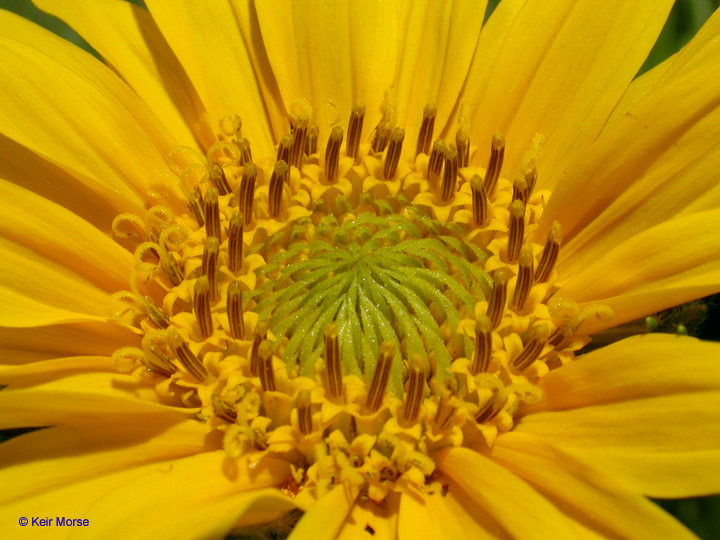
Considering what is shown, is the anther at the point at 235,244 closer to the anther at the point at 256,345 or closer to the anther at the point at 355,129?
the anther at the point at 256,345

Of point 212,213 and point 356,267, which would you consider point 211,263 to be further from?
point 356,267

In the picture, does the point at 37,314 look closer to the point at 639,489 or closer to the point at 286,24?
the point at 286,24

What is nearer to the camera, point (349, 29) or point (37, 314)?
point (37, 314)

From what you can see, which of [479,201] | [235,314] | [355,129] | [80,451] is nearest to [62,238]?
[235,314]

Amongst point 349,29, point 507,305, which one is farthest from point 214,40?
point 507,305

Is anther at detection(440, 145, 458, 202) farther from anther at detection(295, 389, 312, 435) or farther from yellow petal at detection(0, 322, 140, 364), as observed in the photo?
yellow petal at detection(0, 322, 140, 364)

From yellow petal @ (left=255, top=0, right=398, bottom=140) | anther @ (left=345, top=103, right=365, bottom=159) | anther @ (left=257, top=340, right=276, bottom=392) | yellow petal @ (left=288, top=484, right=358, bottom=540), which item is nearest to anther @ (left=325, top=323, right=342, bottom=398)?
Result: anther @ (left=257, top=340, right=276, bottom=392)

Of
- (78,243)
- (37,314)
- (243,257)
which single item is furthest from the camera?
(243,257)
